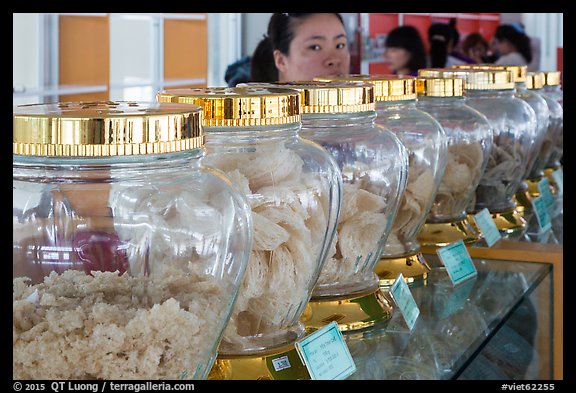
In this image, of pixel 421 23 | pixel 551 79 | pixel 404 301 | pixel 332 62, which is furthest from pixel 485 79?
pixel 421 23

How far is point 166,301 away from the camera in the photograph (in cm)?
56

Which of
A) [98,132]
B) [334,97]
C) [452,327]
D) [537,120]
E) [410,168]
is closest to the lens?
[98,132]

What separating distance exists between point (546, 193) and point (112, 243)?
4.19 ft

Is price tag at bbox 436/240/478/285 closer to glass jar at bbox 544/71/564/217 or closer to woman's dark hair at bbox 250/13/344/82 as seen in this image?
glass jar at bbox 544/71/564/217

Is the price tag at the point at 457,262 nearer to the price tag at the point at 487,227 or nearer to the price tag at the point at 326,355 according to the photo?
the price tag at the point at 487,227

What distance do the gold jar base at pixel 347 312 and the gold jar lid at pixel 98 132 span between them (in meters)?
0.34

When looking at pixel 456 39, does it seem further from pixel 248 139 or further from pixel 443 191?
pixel 248 139

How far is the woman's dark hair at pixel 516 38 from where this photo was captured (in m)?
5.55

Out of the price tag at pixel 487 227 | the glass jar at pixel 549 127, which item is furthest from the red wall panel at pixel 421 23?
the price tag at pixel 487 227

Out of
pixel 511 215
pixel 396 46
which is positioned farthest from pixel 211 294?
pixel 396 46

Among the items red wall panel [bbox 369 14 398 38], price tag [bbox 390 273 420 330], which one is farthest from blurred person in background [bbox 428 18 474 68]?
price tag [bbox 390 273 420 330]

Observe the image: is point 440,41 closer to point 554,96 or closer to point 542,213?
point 554,96

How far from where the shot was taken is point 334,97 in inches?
32.9
